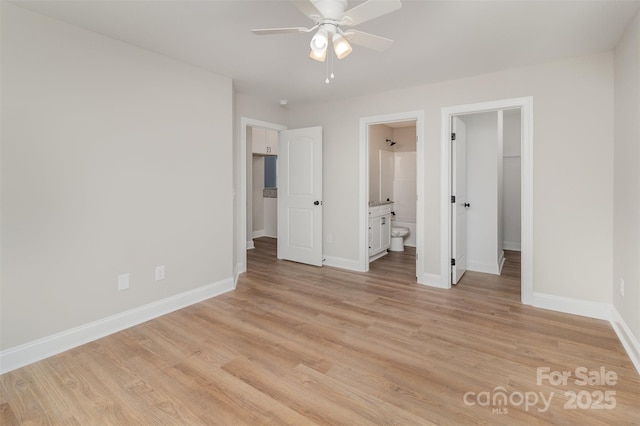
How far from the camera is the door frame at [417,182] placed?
3912 millimetres

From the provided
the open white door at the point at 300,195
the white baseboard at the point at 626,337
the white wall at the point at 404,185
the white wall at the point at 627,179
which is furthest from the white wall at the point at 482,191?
the open white door at the point at 300,195

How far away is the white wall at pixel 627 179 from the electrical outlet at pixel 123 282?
398 centimetres

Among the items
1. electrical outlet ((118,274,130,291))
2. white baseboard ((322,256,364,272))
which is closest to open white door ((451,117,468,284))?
white baseboard ((322,256,364,272))

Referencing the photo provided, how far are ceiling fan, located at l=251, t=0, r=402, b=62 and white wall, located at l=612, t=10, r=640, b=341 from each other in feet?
6.35

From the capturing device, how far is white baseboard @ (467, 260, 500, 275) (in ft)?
14.2

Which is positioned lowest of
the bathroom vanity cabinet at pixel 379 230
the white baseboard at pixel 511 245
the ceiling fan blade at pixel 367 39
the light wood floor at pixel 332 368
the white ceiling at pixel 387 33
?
the light wood floor at pixel 332 368

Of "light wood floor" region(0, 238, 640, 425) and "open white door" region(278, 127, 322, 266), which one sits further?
"open white door" region(278, 127, 322, 266)

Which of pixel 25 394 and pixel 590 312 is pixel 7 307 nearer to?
pixel 25 394

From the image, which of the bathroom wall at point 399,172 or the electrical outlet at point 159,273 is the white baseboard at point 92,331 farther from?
the bathroom wall at point 399,172

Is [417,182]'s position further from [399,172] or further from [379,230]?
[399,172]

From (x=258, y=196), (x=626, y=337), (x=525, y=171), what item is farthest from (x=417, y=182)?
(x=258, y=196)

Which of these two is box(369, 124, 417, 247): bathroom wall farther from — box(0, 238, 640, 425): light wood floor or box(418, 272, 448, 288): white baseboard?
box(0, 238, 640, 425): light wood floor

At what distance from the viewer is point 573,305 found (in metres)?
3.02

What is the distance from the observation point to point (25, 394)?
1.88 meters
